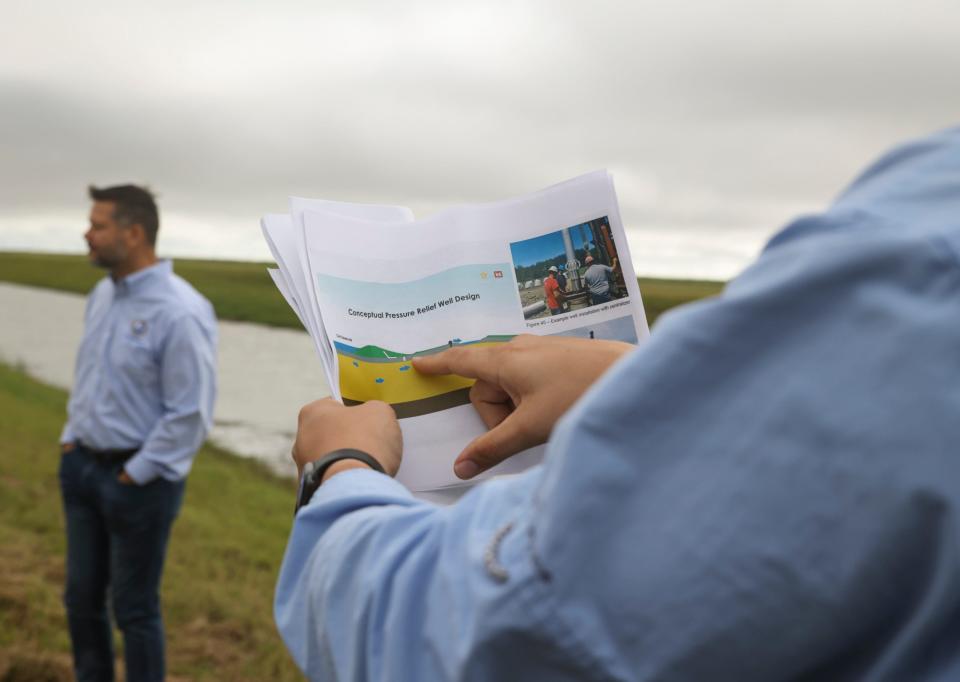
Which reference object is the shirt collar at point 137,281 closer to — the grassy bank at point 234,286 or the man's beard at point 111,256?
the man's beard at point 111,256

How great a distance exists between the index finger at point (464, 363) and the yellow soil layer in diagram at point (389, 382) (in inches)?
0.8

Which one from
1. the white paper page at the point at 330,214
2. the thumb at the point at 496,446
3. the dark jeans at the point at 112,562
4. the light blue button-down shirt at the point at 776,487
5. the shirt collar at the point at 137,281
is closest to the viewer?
the light blue button-down shirt at the point at 776,487

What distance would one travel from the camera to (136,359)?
404cm

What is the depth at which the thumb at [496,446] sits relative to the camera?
1.20 meters

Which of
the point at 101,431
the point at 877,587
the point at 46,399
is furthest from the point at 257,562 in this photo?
the point at 46,399

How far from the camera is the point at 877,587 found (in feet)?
1.77

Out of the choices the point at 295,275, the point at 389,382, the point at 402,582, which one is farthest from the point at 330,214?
the point at 402,582

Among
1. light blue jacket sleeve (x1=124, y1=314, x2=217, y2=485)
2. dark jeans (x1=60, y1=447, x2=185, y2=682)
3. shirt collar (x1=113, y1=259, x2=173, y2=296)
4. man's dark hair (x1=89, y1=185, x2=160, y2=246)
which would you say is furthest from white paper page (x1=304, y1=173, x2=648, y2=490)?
man's dark hair (x1=89, y1=185, x2=160, y2=246)

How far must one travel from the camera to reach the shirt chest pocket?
4.04 meters

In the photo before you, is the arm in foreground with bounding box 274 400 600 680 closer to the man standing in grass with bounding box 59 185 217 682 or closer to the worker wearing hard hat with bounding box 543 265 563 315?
the worker wearing hard hat with bounding box 543 265 563 315

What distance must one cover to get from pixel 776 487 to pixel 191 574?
569cm

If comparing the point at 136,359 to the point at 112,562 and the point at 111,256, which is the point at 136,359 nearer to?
the point at 111,256

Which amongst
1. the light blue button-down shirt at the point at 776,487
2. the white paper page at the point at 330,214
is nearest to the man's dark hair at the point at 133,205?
the white paper page at the point at 330,214

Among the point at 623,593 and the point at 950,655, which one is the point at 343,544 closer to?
the point at 623,593
